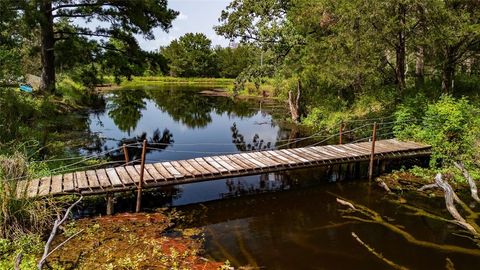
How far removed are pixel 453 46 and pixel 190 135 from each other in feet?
47.6

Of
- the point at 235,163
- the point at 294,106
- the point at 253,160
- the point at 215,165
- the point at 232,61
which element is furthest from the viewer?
the point at 232,61

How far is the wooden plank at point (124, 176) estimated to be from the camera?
1016 centimetres

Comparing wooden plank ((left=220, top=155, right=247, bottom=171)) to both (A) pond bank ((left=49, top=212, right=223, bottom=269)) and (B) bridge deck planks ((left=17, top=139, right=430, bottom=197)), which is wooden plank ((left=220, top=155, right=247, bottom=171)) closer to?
(B) bridge deck planks ((left=17, top=139, right=430, bottom=197))

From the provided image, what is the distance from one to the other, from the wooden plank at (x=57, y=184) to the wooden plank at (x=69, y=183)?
0.31ft

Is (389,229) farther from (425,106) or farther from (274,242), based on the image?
(425,106)

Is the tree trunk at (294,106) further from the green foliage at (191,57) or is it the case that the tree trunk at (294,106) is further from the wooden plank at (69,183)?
the green foliage at (191,57)

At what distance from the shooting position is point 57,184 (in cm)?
977

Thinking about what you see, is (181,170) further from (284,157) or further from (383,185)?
(383,185)

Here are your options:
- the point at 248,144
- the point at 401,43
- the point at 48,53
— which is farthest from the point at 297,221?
the point at 48,53

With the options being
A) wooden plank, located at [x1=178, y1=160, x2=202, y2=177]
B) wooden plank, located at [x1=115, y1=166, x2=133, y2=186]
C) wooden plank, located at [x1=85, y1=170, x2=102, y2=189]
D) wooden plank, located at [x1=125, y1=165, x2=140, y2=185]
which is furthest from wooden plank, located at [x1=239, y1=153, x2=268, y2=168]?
wooden plank, located at [x1=85, y1=170, x2=102, y2=189]

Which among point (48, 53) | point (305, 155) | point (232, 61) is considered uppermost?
point (232, 61)

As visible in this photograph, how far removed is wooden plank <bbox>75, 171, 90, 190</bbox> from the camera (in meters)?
9.60

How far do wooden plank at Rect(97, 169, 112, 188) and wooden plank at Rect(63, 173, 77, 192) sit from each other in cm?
65

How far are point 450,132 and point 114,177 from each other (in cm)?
1206
